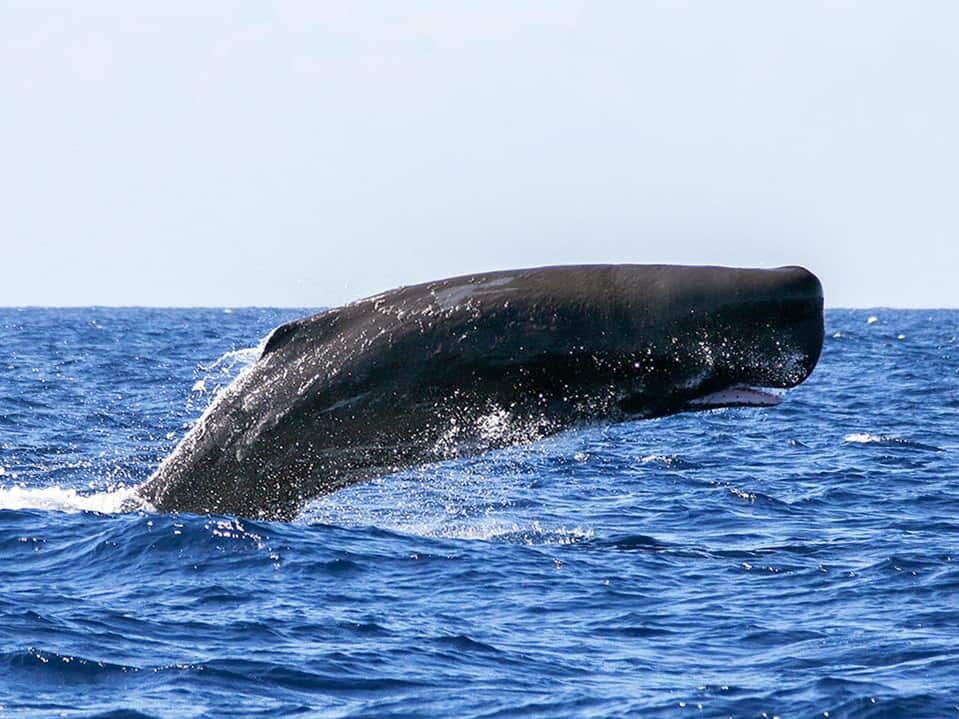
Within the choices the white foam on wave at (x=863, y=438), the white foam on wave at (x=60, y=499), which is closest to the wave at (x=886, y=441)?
the white foam on wave at (x=863, y=438)

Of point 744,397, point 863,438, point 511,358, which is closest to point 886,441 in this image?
point 863,438

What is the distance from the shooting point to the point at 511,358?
32.2ft

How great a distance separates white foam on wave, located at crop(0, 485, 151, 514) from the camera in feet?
57.6

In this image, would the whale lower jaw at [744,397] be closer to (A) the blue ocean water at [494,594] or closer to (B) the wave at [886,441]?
(A) the blue ocean water at [494,594]

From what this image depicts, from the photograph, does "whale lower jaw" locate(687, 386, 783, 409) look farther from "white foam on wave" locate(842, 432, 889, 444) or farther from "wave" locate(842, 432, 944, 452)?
"white foam on wave" locate(842, 432, 889, 444)

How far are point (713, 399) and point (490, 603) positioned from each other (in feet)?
15.0

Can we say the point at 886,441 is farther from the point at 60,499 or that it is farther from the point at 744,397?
the point at 744,397

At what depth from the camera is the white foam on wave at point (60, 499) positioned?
17.6m

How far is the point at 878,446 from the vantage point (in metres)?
28.1

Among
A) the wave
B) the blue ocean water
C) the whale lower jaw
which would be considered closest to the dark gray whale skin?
the whale lower jaw

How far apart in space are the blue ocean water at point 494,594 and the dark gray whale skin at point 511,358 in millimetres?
525

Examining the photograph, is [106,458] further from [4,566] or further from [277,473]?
[277,473]

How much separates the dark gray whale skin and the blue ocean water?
0.52m

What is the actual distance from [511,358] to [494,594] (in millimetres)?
4842
